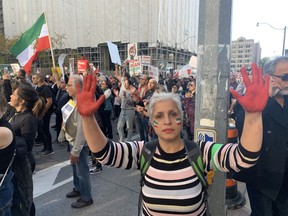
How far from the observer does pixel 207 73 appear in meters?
2.28

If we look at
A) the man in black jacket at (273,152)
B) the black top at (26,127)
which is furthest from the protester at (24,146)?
the man in black jacket at (273,152)

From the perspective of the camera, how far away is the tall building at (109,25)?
130 feet

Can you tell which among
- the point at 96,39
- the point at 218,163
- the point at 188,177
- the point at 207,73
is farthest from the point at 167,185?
the point at 96,39

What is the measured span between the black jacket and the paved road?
59.8 inches

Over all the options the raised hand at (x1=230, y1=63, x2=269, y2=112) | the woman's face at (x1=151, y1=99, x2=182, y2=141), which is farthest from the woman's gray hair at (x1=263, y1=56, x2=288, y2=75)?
the woman's face at (x1=151, y1=99, x2=182, y2=141)

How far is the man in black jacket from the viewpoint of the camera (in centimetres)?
222

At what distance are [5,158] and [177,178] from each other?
55.0 inches

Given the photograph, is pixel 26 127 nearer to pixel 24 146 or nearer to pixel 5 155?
pixel 24 146

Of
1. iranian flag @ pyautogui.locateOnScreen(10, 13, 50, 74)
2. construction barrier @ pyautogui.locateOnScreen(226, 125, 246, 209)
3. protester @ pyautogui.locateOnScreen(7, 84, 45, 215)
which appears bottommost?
construction barrier @ pyautogui.locateOnScreen(226, 125, 246, 209)

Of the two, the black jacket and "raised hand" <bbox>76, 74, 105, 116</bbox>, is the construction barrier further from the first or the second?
"raised hand" <bbox>76, 74, 105, 116</bbox>

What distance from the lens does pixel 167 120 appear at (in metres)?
1.73

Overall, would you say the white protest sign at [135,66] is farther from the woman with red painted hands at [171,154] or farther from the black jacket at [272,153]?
the woman with red painted hands at [171,154]

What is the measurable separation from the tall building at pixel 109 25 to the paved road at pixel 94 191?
35.8 m

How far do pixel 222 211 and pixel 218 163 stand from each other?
100cm
